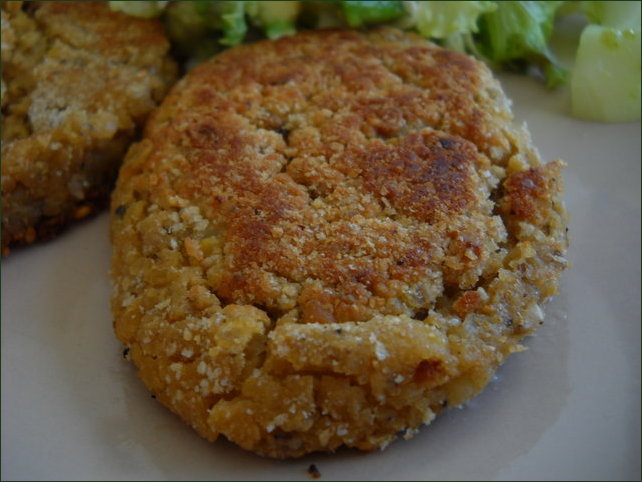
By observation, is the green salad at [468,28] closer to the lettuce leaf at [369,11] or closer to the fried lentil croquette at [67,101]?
the lettuce leaf at [369,11]

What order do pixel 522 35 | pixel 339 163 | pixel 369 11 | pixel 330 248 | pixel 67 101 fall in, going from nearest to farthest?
pixel 330 248
pixel 339 163
pixel 67 101
pixel 369 11
pixel 522 35

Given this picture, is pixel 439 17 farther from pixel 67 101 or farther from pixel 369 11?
pixel 67 101

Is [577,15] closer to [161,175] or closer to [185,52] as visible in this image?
[185,52]

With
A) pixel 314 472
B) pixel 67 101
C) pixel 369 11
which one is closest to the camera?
pixel 314 472

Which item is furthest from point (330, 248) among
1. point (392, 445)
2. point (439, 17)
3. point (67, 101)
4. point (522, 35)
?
point (522, 35)

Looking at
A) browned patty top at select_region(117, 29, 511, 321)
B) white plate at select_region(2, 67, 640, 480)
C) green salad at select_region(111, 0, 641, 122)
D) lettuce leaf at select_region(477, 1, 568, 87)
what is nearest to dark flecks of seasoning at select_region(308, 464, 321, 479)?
white plate at select_region(2, 67, 640, 480)

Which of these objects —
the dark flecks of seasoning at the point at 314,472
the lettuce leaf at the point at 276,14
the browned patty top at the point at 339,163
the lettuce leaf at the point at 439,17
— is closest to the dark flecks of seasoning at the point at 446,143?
the browned patty top at the point at 339,163

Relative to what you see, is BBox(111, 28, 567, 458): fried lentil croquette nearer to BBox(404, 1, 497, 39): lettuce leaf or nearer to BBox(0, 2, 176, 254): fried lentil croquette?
BBox(0, 2, 176, 254): fried lentil croquette

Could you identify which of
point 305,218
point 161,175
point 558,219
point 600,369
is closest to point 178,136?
point 161,175
